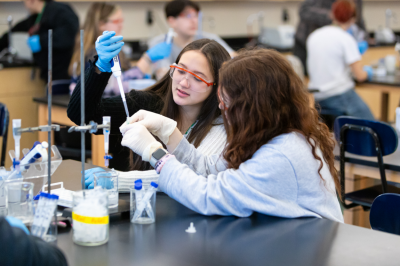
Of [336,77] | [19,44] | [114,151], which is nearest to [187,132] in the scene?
[114,151]

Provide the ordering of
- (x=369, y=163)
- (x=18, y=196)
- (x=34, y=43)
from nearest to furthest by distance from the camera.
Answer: (x=18, y=196)
(x=369, y=163)
(x=34, y=43)

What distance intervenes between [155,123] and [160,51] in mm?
1798

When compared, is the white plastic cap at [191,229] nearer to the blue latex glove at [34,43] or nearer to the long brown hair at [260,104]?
the long brown hair at [260,104]

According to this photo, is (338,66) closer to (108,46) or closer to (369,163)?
(369,163)

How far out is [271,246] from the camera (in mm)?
1135

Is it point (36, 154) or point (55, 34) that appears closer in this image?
point (36, 154)

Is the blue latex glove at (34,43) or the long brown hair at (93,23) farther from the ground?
the long brown hair at (93,23)

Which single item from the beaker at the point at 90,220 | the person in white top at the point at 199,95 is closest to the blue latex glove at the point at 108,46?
the person in white top at the point at 199,95

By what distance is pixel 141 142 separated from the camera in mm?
1389

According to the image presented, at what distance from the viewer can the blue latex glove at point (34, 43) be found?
4020 mm

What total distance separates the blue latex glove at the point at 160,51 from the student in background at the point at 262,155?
189 centimetres

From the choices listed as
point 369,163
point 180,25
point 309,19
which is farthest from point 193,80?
point 309,19

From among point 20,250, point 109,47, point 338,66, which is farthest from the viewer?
point 338,66

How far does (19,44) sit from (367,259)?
406 cm
